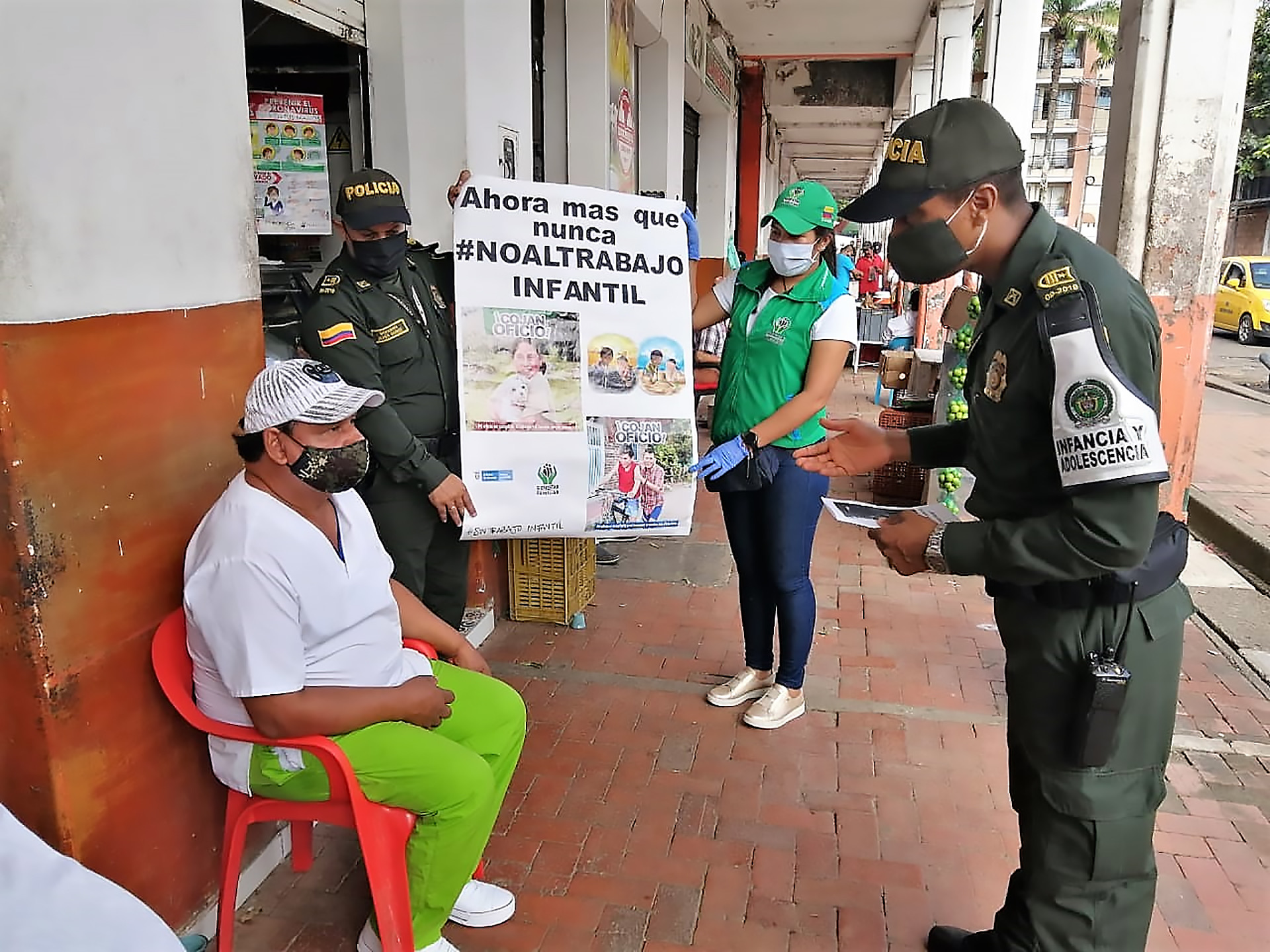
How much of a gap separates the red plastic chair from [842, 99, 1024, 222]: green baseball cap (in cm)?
156

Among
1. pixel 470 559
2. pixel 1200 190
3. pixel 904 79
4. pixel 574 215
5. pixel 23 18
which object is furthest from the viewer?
pixel 904 79

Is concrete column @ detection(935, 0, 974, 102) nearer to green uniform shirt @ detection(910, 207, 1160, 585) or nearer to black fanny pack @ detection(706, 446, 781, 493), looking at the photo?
black fanny pack @ detection(706, 446, 781, 493)

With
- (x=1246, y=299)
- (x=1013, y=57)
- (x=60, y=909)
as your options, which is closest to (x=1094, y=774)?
(x=60, y=909)

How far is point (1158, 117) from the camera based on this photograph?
3.61 m

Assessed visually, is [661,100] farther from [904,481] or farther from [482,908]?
[482,908]

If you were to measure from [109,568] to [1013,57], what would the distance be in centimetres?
Result: 646

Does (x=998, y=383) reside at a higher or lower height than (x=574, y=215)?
lower

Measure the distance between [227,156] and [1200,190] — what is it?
3.31 meters

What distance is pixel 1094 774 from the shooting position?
1827mm

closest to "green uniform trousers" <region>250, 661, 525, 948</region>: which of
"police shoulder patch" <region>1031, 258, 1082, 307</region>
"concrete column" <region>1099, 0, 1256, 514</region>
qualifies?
"police shoulder patch" <region>1031, 258, 1082, 307</region>

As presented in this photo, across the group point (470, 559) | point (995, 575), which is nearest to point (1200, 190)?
point (995, 575)

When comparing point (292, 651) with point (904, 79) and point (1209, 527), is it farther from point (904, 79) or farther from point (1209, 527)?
point (904, 79)

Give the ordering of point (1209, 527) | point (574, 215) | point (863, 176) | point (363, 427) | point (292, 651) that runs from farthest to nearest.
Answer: point (863, 176)
point (1209, 527)
point (574, 215)
point (363, 427)
point (292, 651)

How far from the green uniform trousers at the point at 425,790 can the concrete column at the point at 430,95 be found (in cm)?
223
